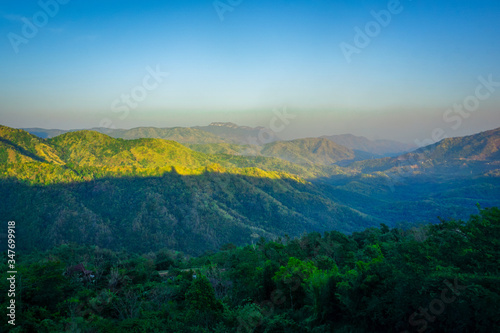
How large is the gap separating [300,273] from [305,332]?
7.70m

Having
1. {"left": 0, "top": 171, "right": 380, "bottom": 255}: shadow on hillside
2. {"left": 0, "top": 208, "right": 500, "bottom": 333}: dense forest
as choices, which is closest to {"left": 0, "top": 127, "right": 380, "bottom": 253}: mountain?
{"left": 0, "top": 171, "right": 380, "bottom": 255}: shadow on hillside

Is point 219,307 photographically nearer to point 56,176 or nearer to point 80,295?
point 80,295

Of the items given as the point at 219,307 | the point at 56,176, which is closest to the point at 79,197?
the point at 56,176

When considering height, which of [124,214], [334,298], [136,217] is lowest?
[136,217]

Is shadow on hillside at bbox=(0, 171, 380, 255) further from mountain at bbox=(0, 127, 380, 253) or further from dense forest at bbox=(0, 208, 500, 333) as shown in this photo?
dense forest at bbox=(0, 208, 500, 333)

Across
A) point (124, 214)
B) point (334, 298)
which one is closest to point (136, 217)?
point (124, 214)

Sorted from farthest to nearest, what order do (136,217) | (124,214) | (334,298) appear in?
(124,214)
(136,217)
(334,298)

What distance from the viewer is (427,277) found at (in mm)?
17719

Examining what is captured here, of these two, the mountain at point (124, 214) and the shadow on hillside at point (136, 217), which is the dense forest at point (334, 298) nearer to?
the shadow on hillside at point (136, 217)

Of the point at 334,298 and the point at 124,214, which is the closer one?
the point at 334,298

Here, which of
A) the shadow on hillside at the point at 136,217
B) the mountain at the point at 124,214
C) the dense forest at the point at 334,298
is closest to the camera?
the dense forest at the point at 334,298

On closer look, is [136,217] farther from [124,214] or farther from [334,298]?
[334,298]

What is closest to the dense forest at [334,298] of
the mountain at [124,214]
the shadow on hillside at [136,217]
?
the shadow on hillside at [136,217]

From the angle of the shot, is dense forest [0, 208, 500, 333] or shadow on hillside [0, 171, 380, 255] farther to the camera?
shadow on hillside [0, 171, 380, 255]
